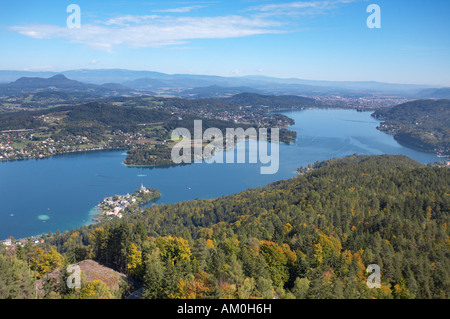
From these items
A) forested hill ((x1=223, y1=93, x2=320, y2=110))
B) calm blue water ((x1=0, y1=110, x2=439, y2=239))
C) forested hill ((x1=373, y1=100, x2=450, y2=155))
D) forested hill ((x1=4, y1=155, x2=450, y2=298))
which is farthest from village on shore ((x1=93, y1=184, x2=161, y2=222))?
forested hill ((x1=223, y1=93, x2=320, y2=110))

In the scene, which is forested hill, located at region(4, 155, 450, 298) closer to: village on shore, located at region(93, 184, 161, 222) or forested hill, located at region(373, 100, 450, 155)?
village on shore, located at region(93, 184, 161, 222)

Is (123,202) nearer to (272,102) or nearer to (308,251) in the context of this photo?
(308,251)

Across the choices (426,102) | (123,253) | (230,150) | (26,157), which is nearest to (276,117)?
(230,150)

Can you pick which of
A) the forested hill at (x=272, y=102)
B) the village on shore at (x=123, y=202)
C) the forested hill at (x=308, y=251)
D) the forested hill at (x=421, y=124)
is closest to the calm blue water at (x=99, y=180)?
the village on shore at (x=123, y=202)

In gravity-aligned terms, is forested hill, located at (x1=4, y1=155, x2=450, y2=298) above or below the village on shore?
above

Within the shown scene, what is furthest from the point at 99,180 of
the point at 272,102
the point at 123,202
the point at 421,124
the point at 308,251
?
the point at 272,102

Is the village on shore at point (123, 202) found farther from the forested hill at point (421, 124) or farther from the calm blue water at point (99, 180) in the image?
the forested hill at point (421, 124)
